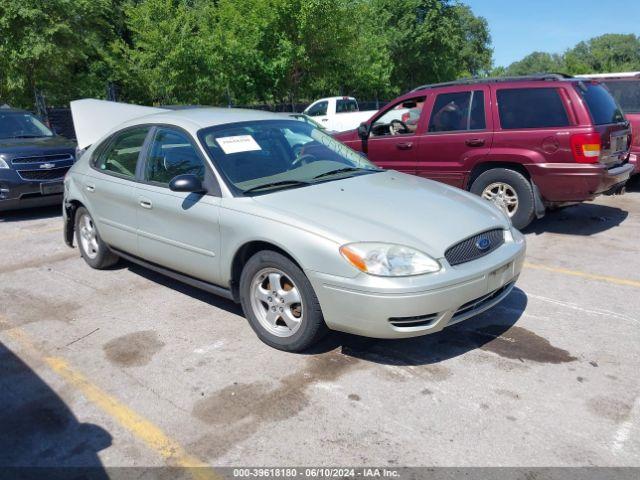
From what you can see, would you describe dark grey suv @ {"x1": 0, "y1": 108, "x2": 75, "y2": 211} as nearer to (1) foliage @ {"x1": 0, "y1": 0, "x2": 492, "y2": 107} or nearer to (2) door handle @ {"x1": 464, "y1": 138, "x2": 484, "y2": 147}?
(1) foliage @ {"x1": 0, "y1": 0, "x2": 492, "y2": 107}

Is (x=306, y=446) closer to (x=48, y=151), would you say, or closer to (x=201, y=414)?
(x=201, y=414)

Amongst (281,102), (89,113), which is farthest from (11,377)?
(281,102)

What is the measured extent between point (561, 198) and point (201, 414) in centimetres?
510

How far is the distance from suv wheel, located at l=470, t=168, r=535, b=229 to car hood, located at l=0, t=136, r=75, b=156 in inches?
257

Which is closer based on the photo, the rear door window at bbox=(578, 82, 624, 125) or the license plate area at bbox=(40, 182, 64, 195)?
the rear door window at bbox=(578, 82, 624, 125)

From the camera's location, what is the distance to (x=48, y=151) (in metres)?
9.10

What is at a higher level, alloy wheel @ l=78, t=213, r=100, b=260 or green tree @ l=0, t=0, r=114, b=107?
green tree @ l=0, t=0, r=114, b=107

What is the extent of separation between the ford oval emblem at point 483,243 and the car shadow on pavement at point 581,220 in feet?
12.2

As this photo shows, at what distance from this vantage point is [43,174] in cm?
897

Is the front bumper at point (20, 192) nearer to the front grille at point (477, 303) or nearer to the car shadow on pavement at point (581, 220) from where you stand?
the car shadow on pavement at point (581, 220)

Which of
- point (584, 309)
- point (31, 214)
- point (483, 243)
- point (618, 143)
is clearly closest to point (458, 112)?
point (618, 143)

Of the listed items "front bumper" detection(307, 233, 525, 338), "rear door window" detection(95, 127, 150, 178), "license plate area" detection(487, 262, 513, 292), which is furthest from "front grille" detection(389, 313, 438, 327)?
"rear door window" detection(95, 127, 150, 178)

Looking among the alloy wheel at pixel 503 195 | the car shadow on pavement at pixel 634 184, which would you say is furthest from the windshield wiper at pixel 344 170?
the car shadow on pavement at pixel 634 184

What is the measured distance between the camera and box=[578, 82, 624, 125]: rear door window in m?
6.64
